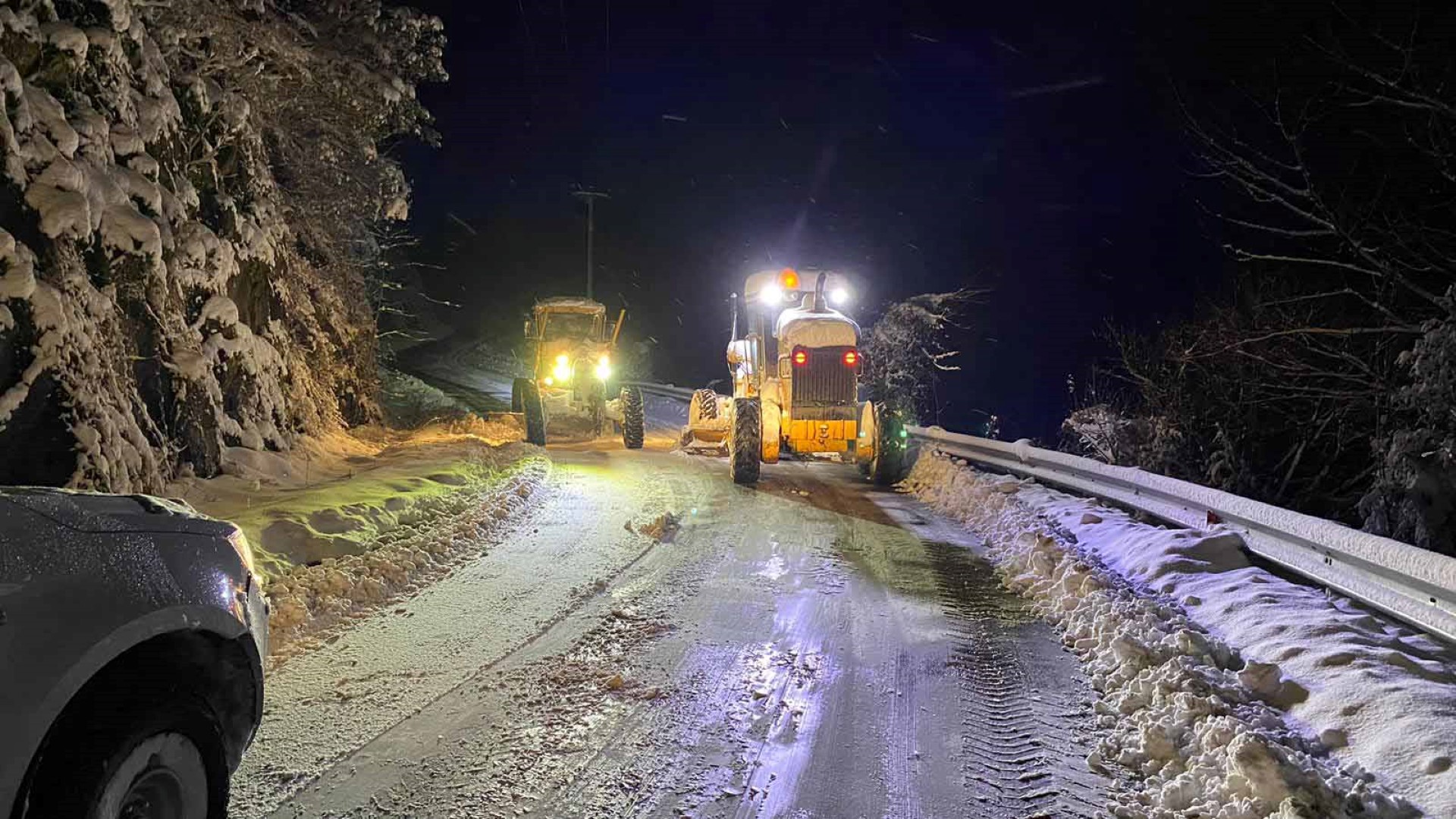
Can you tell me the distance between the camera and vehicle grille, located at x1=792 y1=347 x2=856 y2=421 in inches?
508

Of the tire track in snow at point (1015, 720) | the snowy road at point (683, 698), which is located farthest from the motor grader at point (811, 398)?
the tire track in snow at point (1015, 720)

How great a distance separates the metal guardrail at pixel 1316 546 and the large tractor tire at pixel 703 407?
288 inches

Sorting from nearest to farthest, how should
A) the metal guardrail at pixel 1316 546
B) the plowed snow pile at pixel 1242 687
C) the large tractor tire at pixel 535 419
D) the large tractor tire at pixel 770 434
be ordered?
the plowed snow pile at pixel 1242 687, the metal guardrail at pixel 1316 546, the large tractor tire at pixel 770 434, the large tractor tire at pixel 535 419

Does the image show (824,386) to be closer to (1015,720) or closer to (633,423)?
(633,423)

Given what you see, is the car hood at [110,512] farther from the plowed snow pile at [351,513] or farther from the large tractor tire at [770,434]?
the large tractor tire at [770,434]

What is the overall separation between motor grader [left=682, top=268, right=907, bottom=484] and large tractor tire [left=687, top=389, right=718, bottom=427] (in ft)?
8.92

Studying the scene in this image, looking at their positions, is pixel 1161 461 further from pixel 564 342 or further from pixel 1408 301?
pixel 564 342

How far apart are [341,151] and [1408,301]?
52.3 ft

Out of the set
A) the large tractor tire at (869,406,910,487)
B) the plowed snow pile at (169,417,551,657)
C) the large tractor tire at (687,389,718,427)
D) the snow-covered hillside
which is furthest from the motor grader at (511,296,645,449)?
the large tractor tire at (869,406,910,487)

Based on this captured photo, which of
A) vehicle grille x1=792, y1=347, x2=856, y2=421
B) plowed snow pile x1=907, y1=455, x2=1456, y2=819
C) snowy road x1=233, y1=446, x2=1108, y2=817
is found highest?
vehicle grille x1=792, y1=347, x2=856, y2=421

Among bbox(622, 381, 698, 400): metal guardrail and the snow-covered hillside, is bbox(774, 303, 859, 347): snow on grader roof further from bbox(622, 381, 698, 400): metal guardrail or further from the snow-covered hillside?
bbox(622, 381, 698, 400): metal guardrail

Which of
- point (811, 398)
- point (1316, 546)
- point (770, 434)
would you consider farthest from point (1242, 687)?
point (811, 398)

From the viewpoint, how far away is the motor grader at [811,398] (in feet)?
41.7

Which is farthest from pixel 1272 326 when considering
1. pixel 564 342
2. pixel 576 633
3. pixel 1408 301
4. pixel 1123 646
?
pixel 564 342
